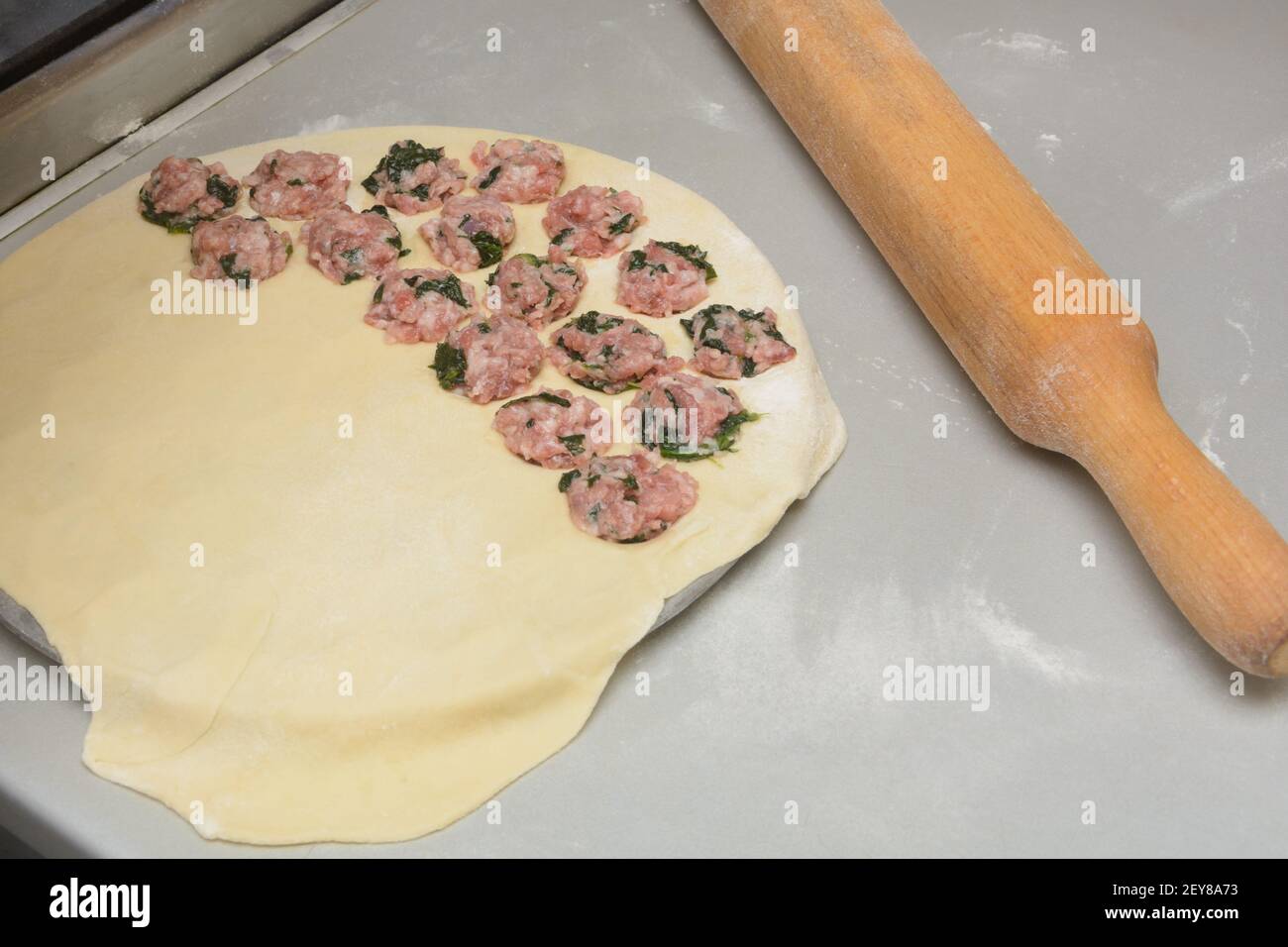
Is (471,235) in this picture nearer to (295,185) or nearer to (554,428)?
(295,185)

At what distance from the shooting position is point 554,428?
2.87m

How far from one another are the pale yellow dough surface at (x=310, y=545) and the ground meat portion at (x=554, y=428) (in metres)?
0.04

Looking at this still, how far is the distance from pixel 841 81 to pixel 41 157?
218cm

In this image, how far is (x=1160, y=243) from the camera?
3535mm

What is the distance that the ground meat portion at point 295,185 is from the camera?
131 inches

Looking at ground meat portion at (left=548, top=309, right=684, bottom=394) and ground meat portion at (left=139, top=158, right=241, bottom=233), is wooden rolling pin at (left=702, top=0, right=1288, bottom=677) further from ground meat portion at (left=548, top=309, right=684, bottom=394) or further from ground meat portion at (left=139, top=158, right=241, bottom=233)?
ground meat portion at (left=139, top=158, right=241, bottom=233)

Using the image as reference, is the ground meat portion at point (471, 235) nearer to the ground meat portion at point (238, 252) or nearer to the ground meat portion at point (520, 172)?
the ground meat portion at point (520, 172)

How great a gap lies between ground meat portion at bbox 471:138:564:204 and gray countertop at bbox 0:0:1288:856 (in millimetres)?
400

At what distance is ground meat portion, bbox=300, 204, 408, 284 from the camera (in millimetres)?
3189

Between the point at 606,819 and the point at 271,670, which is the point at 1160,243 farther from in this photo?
the point at 271,670

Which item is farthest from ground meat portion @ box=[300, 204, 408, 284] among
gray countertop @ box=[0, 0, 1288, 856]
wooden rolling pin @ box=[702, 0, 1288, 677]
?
wooden rolling pin @ box=[702, 0, 1288, 677]

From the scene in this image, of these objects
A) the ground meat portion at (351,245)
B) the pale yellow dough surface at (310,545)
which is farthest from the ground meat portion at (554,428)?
the ground meat portion at (351,245)

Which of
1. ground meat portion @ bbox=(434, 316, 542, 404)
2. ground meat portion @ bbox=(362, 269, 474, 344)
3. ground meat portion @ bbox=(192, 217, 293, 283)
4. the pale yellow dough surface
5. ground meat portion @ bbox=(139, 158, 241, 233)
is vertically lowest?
the pale yellow dough surface

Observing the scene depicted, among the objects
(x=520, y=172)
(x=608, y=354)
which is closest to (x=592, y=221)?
(x=520, y=172)
